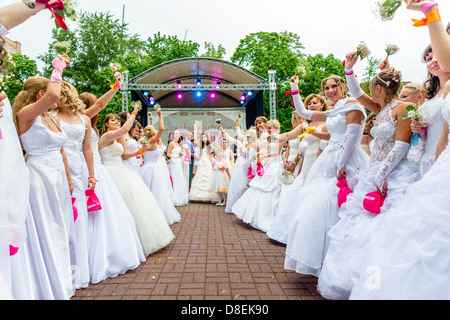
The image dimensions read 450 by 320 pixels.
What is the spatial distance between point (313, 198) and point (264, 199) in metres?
2.61

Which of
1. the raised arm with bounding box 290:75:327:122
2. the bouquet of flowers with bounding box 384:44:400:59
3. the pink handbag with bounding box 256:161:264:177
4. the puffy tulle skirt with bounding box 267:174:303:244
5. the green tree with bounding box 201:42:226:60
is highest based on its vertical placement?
the green tree with bounding box 201:42:226:60

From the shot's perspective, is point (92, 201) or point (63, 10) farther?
point (92, 201)

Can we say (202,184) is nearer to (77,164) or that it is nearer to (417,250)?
(77,164)

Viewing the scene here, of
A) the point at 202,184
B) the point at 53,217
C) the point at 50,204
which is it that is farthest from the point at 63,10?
the point at 202,184

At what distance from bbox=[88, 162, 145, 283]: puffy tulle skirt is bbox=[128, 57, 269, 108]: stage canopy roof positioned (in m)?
8.31

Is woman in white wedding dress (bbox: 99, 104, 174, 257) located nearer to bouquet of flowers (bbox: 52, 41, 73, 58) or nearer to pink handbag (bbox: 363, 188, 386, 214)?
bouquet of flowers (bbox: 52, 41, 73, 58)

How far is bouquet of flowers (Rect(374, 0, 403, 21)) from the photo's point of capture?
192cm

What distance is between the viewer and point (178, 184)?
945 cm

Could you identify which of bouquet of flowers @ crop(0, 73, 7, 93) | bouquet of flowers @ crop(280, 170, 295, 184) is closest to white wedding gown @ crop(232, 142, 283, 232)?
bouquet of flowers @ crop(280, 170, 295, 184)

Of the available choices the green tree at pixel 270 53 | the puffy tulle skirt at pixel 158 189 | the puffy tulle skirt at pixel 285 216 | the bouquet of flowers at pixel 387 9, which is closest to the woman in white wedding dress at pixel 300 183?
the puffy tulle skirt at pixel 285 216

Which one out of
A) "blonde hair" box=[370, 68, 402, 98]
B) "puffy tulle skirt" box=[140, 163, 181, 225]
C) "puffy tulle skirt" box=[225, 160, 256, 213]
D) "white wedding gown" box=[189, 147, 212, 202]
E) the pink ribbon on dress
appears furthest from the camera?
"white wedding gown" box=[189, 147, 212, 202]

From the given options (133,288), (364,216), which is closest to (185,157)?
(133,288)

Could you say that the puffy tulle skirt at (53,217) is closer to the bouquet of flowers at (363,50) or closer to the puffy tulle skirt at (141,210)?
the puffy tulle skirt at (141,210)

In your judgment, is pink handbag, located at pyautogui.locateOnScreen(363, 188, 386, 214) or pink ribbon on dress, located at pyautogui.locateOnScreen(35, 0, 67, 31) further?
pink handbag, located at pyautogui.locateOnScreen(363, 188, 386, 214)
